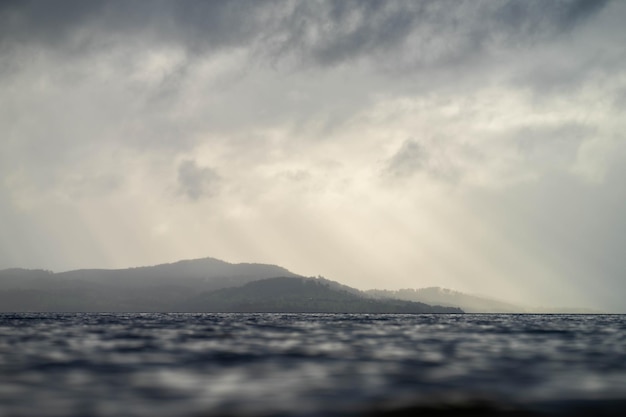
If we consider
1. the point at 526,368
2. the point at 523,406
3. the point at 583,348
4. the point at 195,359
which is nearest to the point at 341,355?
the point at 195,359

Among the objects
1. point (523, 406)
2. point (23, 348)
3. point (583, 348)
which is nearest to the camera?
point (523, 406)

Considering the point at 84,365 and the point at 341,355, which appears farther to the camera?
the point at 341,355

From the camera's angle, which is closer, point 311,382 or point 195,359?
point 311,382

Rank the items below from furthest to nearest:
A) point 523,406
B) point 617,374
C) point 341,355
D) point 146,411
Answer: point 341,355, point 617,374, point 523,406, point 146,411

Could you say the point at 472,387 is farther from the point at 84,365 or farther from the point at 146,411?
the point at 84,365

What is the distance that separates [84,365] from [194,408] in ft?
36.7

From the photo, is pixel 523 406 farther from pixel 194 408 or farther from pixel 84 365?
pixel 84 365

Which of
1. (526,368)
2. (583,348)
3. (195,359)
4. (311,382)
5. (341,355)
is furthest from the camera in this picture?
(583,348)

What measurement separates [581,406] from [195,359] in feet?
53.7

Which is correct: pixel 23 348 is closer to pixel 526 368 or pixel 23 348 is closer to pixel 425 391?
pixel 425 391

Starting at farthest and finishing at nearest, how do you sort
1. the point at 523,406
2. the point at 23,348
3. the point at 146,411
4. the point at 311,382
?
the point at 23,348 < the point at 311,382 < the point at 523,406 < the point at 146,411

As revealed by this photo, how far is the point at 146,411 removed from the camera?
13.1 meters

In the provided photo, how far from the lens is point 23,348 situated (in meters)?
30.8

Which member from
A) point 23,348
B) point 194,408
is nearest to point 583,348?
point 194,408
